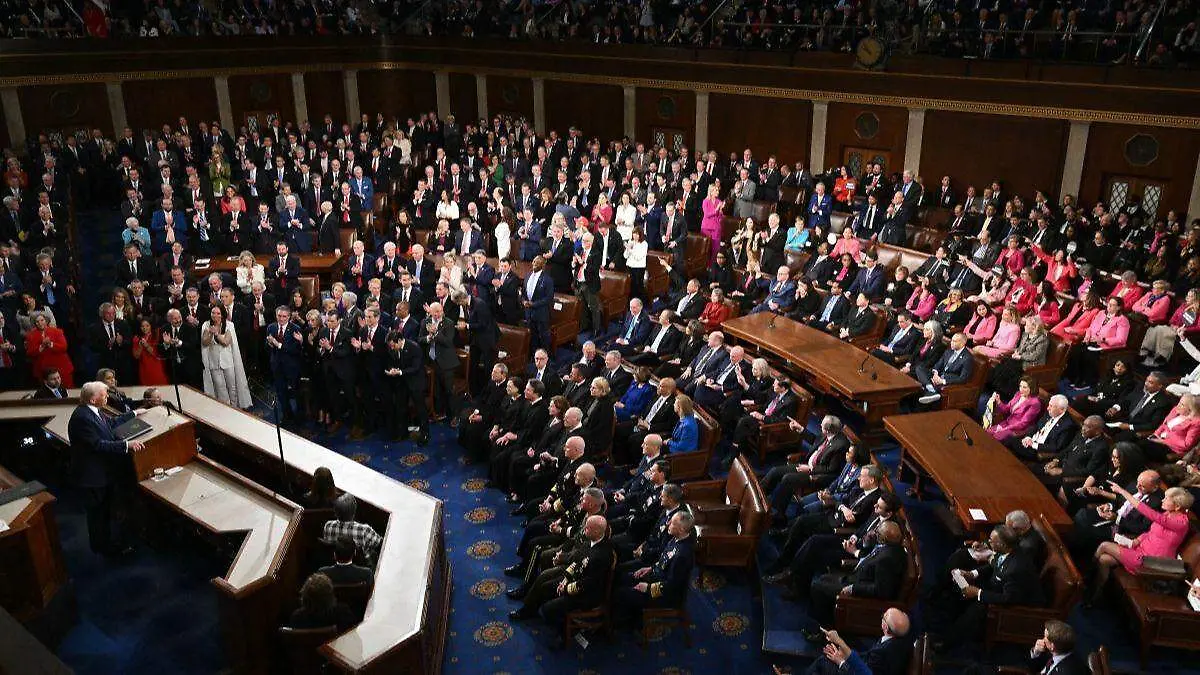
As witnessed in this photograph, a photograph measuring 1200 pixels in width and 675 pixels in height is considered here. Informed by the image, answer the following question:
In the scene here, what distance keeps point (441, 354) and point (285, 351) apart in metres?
1.79

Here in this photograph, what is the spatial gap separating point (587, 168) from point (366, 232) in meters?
4.58

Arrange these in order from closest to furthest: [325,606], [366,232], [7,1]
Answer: [325,606], [366,232], [7,1]

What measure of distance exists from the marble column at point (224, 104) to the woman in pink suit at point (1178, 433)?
1970 centimetres

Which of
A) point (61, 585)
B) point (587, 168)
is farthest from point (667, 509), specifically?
point (587, 168)

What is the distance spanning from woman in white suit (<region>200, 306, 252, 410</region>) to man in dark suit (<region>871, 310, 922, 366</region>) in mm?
7584

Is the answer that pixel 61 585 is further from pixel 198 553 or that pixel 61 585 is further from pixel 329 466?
pixel 329 466

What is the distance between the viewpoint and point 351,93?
23.3 meters

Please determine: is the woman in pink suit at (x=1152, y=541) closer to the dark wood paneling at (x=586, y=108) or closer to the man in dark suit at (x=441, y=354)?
the man in dark suit at (x=441, y=354)

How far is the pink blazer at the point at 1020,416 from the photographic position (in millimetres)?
9016

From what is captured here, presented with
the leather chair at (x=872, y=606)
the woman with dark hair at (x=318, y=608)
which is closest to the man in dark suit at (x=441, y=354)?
the woman with dark hair at (x=318, y=608)

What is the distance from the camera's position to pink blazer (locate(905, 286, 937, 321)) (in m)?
12.1

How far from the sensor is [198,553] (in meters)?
8.20

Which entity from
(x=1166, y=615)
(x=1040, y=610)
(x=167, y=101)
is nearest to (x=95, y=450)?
(x=1040, y=610)

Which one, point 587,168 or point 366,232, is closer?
point 366,232
